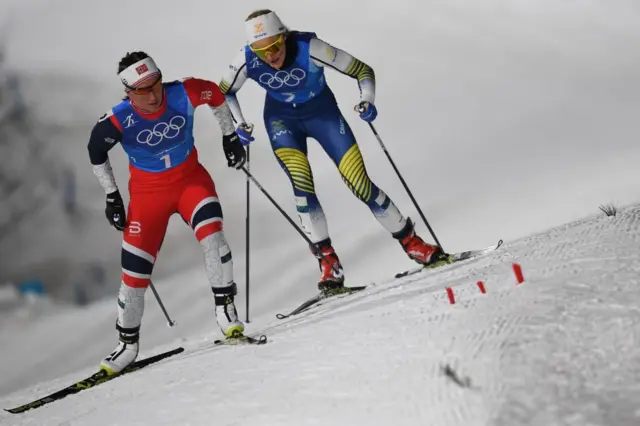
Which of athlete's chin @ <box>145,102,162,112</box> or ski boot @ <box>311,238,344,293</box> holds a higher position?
athlete's chin @ <box>145,102,162,112</box>

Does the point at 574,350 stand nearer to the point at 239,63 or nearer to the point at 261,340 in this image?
the point at 261,340

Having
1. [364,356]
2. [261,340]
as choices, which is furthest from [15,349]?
[364,356]

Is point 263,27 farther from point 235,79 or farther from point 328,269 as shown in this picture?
Answer: point 328,269

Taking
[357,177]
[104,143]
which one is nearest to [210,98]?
[104,143]

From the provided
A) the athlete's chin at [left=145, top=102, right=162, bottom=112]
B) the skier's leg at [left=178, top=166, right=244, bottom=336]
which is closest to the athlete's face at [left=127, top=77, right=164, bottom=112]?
the athlete's chin at [left=145, top=102, right=162, bottom=112]

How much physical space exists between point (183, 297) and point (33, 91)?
3.73 metres

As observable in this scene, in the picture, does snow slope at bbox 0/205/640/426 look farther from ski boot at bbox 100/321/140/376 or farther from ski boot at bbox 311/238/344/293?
ski boot at bbox 311/238/344/293

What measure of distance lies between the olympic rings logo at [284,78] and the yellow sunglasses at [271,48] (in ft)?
0.64

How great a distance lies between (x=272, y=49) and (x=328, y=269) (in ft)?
4.85

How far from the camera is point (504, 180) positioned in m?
7.06

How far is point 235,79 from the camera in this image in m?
4.54

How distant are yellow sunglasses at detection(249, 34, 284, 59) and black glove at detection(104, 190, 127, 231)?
3.80ft

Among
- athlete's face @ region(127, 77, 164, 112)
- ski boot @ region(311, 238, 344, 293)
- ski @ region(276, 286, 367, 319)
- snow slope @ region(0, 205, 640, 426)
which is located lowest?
snow slope @ region(0, 205, 640, 426)

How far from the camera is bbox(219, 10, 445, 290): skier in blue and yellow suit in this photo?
4340 millimetres
